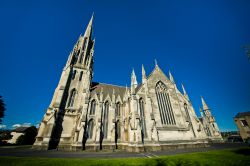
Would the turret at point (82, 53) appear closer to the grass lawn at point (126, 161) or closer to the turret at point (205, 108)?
the grass lawn at point (126, 161)

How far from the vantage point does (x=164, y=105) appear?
25.4 m

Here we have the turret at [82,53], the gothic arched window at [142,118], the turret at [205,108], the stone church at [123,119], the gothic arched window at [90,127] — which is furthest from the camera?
the turret at [205,108]

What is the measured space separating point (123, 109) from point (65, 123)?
40.6ft

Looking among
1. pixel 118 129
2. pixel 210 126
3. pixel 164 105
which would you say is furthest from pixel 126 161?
pixel 210 126

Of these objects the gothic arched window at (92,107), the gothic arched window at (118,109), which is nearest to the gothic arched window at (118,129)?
the gothic arched window at (118,109)

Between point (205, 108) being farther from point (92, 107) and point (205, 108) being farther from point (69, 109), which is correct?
point (69, 109)

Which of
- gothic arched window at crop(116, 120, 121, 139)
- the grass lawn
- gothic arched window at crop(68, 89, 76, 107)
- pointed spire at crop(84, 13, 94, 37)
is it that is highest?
pointed spire at crop(84, 13, 94, 37)

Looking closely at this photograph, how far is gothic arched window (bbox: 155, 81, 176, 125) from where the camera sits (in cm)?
2392

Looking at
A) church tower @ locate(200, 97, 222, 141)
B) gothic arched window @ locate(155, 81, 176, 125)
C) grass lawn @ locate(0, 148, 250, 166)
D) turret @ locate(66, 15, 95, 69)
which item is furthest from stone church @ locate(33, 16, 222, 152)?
church tower @ locate(200, 97, 222, 141)

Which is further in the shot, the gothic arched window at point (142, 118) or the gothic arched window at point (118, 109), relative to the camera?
the gothic arched window at point (118, 109)

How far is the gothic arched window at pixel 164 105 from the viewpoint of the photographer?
78.5 feet

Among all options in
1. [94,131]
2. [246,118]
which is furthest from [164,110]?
[246,118]

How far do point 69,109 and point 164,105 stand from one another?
20660 mm

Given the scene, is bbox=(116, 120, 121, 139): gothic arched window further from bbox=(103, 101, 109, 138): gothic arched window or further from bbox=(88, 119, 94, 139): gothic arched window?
bbox=(88, 119, 94, 139): gothic arched window
